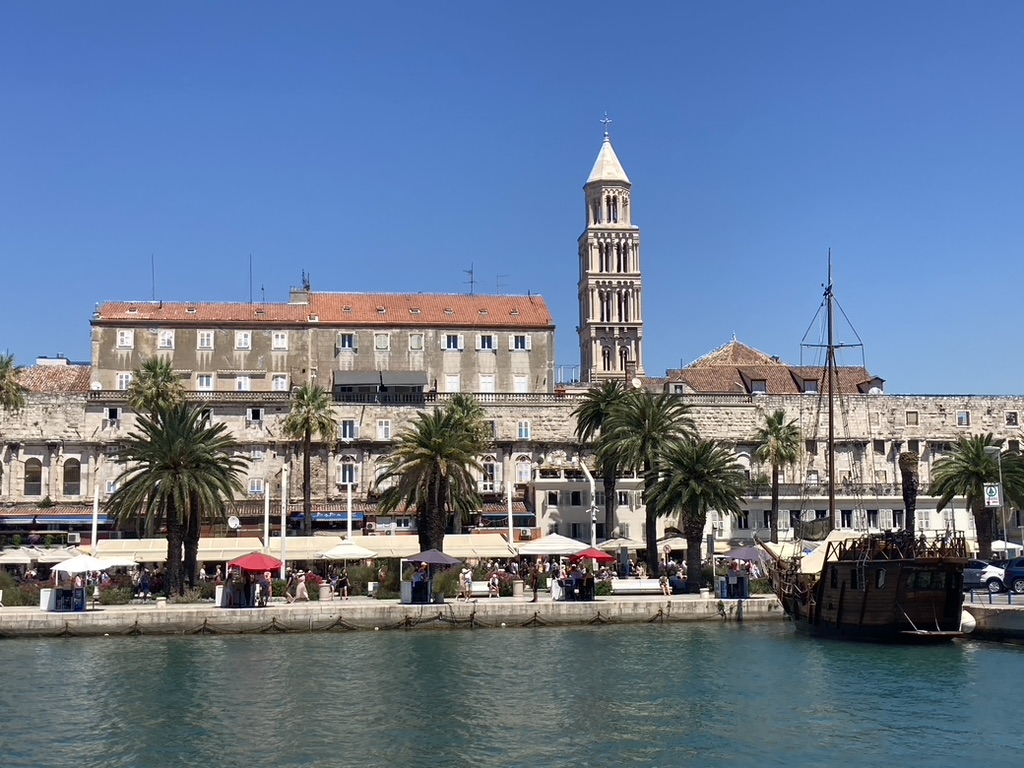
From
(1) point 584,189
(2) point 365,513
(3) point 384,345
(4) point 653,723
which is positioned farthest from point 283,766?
(1) point 584,189

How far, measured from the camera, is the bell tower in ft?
343

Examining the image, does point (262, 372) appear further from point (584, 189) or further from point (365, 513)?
point (584, 189)

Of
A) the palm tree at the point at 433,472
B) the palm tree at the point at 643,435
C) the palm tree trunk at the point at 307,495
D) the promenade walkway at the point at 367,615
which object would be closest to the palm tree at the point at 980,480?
the palm tree at the point at 643,435

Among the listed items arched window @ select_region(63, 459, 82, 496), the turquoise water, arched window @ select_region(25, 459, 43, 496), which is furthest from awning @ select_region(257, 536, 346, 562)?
arched window @ select_region(25, 459, 43, 496)

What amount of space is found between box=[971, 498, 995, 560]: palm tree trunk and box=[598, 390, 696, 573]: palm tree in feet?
53.8

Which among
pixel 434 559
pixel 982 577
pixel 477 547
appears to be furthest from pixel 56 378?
pixel 982 577

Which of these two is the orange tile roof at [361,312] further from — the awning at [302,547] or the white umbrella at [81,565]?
the white umbrella at [81,565]

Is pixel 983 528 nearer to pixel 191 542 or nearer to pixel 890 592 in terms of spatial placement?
pixel 890 592

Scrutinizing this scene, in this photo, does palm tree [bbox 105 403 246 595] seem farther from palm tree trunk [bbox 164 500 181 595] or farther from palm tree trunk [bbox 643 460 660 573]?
palm tree trunk [bbox 643 460 660 573]

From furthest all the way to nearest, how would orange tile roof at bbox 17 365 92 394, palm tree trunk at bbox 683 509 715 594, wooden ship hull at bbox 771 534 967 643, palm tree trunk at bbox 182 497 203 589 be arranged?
orange tile roof at bbox 17 365 92 394 → palm tree trunk at bbox 683 509 715 594 → palm tree trunk at bbox 182 497 203 589 → wooden ship hull at bbox 771 534 967 643

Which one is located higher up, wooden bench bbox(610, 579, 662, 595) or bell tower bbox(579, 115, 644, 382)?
bell tower bbox(579, 115, 644, 382)

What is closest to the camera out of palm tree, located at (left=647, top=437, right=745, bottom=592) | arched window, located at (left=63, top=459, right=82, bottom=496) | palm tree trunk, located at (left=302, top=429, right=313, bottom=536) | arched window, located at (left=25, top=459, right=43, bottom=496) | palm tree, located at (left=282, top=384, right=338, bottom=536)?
palm tree, located at (left=647, top=437, right=745, bottom=592)

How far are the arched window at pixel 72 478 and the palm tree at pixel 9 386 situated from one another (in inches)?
277

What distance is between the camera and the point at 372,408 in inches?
3145
